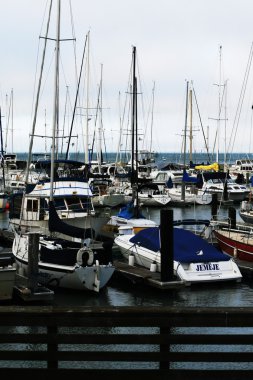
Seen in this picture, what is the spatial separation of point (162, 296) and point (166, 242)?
82.2 inches

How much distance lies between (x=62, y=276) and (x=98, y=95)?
5240cm

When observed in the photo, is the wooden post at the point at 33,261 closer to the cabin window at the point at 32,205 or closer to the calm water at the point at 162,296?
the calm water at the point at 162,296

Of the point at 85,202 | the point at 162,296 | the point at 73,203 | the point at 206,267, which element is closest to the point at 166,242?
the point at 162,296

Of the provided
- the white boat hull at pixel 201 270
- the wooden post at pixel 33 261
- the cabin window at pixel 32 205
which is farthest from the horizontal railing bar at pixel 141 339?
the cabin window at pixel 32 205

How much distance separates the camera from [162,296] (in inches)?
892

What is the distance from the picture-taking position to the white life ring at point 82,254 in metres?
22.1

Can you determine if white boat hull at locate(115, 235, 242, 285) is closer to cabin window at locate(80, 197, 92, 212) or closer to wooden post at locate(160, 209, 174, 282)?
wooden post at locate(160, 209, 174, 282)

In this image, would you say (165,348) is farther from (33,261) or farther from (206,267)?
(206,267)

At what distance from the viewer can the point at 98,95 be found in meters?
73.1

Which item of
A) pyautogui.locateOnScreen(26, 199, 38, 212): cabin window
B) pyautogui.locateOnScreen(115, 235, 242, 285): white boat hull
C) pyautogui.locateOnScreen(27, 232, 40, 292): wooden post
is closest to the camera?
pyautogui.locateOnScreen(27, 232, 40, 292): wooden post

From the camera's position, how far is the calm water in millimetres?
21828

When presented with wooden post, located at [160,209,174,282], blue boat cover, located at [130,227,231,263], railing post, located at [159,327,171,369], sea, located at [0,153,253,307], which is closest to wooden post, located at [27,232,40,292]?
sea, located at [0,153,253,307]

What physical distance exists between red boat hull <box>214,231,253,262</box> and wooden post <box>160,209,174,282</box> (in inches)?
246

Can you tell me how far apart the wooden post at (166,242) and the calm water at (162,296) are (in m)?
0.88
